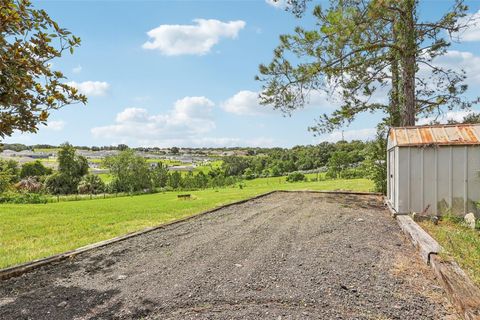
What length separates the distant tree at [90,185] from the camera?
40.4m

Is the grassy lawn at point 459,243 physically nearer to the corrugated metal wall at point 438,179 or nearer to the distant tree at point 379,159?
the corrugated metal wall at point 438,179

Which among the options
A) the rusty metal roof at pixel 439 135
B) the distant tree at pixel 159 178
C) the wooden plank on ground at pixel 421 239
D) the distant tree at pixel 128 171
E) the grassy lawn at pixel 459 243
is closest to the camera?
the grassy lawn at pixel 459 243

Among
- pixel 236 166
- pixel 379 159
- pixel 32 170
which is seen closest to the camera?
pixel 379 159

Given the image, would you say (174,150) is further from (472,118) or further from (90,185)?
(472,118)

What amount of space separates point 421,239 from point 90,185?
138 ft

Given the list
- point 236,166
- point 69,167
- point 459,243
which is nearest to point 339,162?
→ point 236,166

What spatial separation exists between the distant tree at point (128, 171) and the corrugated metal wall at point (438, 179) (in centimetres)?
3747

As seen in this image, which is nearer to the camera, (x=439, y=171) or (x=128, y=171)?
(x=439, y=171)

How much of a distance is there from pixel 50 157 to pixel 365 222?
233 ft

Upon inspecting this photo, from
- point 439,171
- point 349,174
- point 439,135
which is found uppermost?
point 439,135

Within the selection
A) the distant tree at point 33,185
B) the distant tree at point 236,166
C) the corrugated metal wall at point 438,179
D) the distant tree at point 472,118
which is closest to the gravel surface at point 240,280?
the corrugated metal wall at point 438,179

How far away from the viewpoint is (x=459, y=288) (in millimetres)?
3150

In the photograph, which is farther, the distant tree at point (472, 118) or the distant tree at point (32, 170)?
the distant tree at point (32, 170)

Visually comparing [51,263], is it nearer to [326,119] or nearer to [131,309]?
[131,309]
